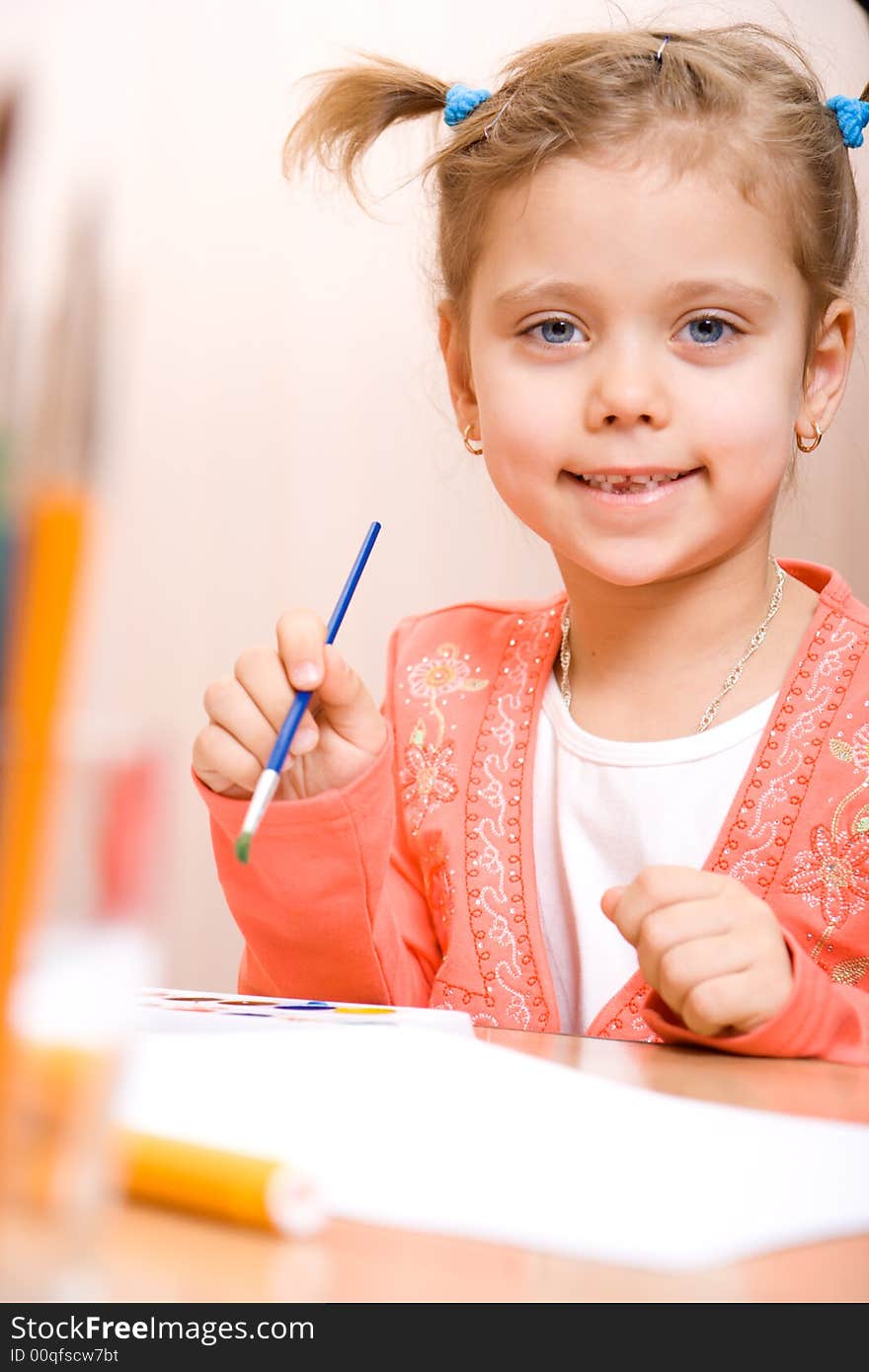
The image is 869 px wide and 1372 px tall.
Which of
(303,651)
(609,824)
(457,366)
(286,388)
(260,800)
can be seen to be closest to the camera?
(260,800)

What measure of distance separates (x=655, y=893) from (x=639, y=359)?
40cm

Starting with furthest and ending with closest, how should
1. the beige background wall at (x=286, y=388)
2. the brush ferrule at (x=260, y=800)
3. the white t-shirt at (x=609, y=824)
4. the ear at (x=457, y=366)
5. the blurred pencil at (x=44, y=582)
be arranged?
the beige background wall at (x=286, y=388), the ear at (x=457, y=366), the white t-shirt at (x=609, y=824), the brush ferrule at (x=260, y=800), the blurred pencil at (x=44, y=582)

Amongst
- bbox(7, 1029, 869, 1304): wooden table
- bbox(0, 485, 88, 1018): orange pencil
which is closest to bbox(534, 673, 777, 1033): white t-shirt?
bbox(7, 1029, 869, 1304): wooden table

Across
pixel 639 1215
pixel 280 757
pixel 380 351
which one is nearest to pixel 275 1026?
pixel 280 757

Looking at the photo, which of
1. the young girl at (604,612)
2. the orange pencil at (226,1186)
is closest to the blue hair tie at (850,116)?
the young girl at (604,612)

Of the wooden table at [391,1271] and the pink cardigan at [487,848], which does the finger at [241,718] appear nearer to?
the pink cardigan at [487,848]

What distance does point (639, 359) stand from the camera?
88 centimetres

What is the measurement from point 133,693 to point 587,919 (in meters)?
0.76

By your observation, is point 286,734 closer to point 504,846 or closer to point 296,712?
point 296,712

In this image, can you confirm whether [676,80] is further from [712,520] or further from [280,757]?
[280,757]

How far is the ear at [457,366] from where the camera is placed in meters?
1.07

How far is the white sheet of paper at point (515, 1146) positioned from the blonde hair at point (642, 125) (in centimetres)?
65

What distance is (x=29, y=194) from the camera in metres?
0.19

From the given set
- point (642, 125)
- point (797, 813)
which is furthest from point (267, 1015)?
point (642, 125)
